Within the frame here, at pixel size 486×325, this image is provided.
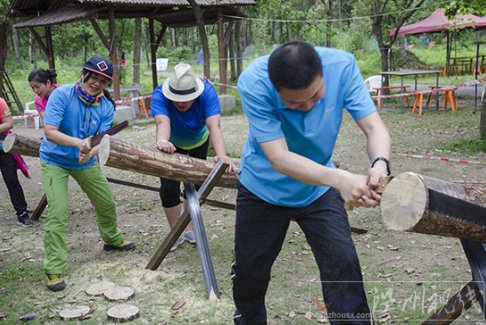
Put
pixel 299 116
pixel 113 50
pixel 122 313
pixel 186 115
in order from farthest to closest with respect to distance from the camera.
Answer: pixel 113 50
pixel 186 115
pixel 122 313
pixel 299 116

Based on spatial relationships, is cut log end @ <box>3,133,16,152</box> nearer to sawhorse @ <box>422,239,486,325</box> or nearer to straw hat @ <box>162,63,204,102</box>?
straw hat @ <box>162,63,204,102</box>

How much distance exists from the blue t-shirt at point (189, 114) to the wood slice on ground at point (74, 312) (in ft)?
5.05

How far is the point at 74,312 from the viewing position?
368cm

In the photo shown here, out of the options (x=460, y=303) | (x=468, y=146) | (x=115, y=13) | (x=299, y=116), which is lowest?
(x=468, y=146)

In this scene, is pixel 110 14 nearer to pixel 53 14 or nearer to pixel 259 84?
pixel 53 14

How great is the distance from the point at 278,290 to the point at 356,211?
2.05m

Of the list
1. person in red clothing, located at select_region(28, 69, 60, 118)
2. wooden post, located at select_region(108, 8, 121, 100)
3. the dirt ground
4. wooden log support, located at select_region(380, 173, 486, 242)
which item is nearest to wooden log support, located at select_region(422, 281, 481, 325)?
wooden log support, located at select_region(380, 173, 486, 242)

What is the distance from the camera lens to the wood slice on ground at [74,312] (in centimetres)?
364

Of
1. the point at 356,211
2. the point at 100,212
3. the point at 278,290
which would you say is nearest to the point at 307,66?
the point at 278,290

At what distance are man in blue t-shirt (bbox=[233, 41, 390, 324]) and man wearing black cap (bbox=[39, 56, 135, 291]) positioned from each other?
6.12ft

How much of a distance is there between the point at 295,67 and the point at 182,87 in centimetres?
221

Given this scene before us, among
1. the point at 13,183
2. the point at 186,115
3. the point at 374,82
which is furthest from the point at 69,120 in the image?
the point at 374,82

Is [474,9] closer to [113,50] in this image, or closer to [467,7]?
[467,7]

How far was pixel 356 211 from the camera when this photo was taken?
18.6 ft
